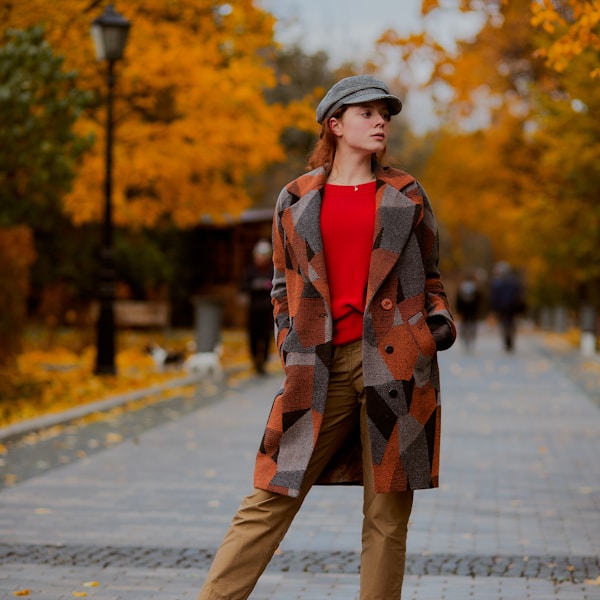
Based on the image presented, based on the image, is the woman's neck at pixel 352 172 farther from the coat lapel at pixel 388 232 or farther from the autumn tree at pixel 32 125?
the autumn tree at pixel 32 125

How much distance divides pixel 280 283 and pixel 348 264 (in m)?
0.28

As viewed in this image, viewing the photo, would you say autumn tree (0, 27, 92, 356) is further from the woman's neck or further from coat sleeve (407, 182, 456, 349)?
coat sleeve (407, 182, 456, 349)

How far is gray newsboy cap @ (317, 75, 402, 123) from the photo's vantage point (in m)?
4.26

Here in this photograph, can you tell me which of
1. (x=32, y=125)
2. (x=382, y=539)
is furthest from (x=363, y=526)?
(x=32, y=125)

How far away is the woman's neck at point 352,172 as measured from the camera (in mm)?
4328

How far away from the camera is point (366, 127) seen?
4293 millimetres

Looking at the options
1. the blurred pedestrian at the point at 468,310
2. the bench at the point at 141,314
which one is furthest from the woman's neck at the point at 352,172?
the bench at the point at 141,314

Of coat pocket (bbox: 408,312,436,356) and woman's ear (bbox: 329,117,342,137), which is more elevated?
woman's ear (bbox: 329,117,342,137)

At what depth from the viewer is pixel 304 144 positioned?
40.2m

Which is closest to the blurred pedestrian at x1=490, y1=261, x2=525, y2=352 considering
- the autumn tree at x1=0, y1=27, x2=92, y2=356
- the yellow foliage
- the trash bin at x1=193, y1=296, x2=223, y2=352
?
the yellow foliage

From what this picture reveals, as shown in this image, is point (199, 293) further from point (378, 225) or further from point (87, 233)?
point (378, 225)

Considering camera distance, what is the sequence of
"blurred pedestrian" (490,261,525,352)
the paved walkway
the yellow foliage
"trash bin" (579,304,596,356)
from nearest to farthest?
1. the paved walkway
2. the yellow foliage
3. "trash bin" (579,304,596,356)
4. "blurred pedestrian" (490,261,525,352)

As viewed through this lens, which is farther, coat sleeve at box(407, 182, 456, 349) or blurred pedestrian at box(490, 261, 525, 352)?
blurred pedestrian at box(490, 261, 525, 352)

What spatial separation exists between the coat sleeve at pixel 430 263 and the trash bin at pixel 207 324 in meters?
15.0
